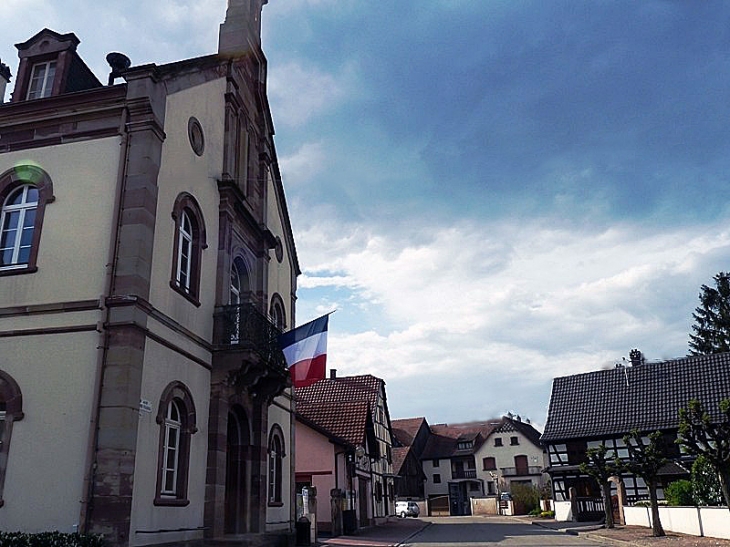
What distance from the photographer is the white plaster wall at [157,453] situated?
39.5 ft

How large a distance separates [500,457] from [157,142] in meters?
64.9

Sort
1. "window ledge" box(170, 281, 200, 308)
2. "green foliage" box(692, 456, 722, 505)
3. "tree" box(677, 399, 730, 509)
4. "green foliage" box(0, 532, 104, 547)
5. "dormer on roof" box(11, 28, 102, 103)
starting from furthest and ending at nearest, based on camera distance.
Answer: "green foliage" box(692, 456, 722, 505), "tree" box(677, 399, 730, 509), "dormer on roof" box(11, 28, 102, 103), "window ledge" box(170, 281, 200, 308), "green foliage" box(0, 532, 104, 547)

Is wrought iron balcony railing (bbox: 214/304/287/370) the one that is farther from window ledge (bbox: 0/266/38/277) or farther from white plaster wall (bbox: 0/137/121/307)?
window ledge (bbox: 0/266/38/277)

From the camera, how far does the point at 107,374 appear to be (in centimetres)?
1191

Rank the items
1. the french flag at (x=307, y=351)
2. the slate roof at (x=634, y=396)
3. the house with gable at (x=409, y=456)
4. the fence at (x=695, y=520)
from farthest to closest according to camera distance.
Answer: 1. the house with gable at (x=409, y=456)
2. the slate roof at (x=634, y=396)
3. the fence at (x=695, y=520)
4. the french flag at (x=307, y=351)

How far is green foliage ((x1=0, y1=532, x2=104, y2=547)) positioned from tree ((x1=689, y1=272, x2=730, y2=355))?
171 feet

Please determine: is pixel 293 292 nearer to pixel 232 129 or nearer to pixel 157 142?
pixel 232 129

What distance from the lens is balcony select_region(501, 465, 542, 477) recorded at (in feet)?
229

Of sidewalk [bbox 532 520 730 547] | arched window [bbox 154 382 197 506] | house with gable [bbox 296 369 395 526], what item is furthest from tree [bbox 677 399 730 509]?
house with gable [bbox 296 369 395 526]

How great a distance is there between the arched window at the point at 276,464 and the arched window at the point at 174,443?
19.7 ft

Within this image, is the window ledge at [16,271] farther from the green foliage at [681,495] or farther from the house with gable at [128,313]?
the green foliage at [681,495]

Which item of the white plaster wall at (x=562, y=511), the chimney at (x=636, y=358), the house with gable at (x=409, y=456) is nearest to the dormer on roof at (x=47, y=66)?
the white plaster wall at (x=562, y=511)

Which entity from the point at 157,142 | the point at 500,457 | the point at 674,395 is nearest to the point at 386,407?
the point at 674,395

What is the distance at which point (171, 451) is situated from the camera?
13.6m
